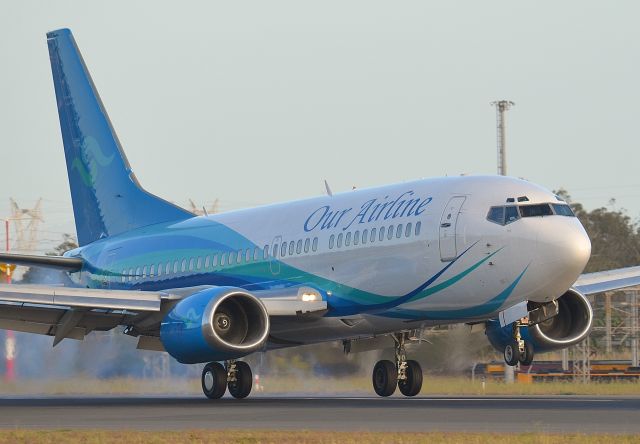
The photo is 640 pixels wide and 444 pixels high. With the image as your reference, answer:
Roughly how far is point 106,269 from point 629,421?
19.7 m

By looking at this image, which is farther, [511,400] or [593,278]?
[593,278]

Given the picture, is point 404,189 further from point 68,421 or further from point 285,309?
point 68,421

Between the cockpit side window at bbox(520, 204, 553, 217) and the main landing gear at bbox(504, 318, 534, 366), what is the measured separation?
2.29 meters

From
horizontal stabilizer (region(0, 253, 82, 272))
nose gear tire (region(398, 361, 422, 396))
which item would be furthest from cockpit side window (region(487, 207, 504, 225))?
horizontal stabilizer (region(0, 253, 82, 272))

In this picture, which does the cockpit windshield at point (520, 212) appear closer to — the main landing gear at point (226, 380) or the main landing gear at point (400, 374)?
the main landing gear at point (400, 374)

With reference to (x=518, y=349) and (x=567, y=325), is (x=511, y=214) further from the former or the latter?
(x=567, y=325)

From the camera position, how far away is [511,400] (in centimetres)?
2914

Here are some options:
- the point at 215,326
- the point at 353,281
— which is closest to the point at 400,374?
the point at 353,281

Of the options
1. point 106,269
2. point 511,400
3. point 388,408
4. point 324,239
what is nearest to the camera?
point 388,408

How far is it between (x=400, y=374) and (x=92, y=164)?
12.7m

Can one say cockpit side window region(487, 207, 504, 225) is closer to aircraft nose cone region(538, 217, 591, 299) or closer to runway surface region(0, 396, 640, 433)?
aircraft nose cone region(538, 217, 591, 299)

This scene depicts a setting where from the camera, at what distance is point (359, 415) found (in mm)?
23281

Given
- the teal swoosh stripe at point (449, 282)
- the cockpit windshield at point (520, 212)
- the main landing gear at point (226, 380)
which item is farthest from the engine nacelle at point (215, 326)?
the cockpit windshield at point (520, 212)

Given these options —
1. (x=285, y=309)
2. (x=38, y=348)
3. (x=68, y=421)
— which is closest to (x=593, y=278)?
(x=285, y=309)
